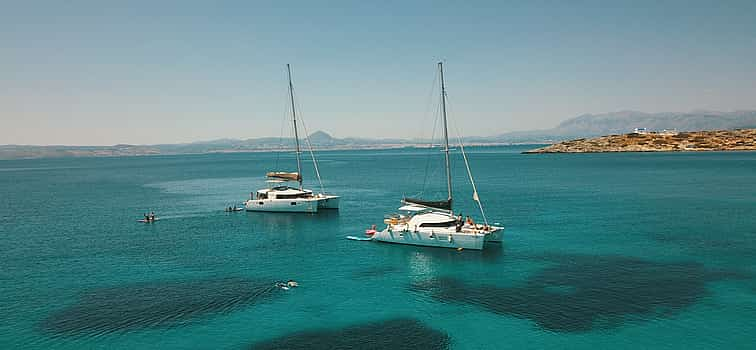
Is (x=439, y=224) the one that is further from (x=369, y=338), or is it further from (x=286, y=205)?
(x=286, y=205)

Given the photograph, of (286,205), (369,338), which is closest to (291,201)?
(286,205)

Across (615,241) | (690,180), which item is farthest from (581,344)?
(690,180)

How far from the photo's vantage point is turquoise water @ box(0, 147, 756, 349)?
109 feet

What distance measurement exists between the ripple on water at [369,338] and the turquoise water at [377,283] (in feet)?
0.51

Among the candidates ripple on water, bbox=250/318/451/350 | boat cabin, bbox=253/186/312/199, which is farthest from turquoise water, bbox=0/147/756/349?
boat cabin, bbox=253/186/312/199

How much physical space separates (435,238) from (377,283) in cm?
1391

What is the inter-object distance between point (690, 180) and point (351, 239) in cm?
10497

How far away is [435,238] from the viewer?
56.9m

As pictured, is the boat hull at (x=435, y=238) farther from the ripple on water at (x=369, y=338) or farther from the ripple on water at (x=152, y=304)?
the ripple on water at (x=369, y=338)

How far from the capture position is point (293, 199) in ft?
291

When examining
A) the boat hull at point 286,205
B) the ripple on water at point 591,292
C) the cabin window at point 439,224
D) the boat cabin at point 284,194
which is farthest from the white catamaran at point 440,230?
the boat cabin at point 284,194

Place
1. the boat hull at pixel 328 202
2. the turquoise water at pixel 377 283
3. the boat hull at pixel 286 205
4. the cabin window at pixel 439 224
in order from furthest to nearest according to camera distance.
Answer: the boat hull at pixel 328 202 < the boat hull at pixel 286 205 < the cabin window at pixel 439 224 < the turquoise water at pixel 377 283

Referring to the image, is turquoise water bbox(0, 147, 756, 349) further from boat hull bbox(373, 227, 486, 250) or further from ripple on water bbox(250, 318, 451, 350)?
boat hull bbox(373, 227, 486, 250)

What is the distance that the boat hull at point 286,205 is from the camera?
87000 millimetres
